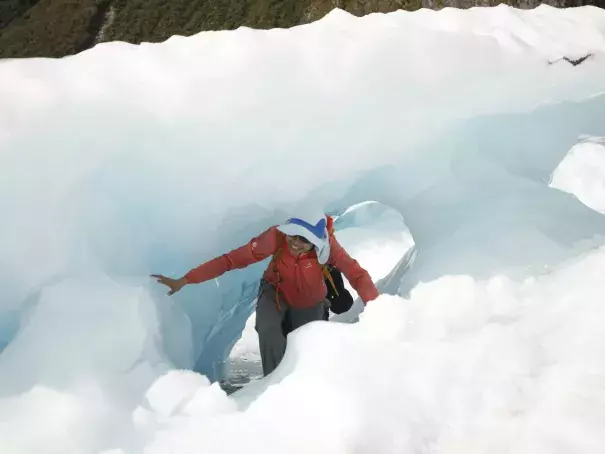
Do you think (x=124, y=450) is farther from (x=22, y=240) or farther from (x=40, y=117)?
(x=40, y=117)

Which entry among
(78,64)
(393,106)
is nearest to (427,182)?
(393,106)

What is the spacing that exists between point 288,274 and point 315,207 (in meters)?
0.43

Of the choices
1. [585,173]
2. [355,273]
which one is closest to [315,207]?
[355,273]

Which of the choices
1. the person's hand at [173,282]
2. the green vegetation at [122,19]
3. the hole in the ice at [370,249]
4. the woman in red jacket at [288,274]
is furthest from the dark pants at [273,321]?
the green vegetation at [122,19]

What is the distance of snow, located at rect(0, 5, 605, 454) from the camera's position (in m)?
1.96

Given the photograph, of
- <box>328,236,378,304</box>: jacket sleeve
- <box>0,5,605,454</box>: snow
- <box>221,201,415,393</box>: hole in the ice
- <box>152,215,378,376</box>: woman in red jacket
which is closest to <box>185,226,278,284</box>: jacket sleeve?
<box>152,215,378,376</box>: woman in red jacket

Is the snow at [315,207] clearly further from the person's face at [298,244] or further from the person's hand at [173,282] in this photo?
the person's face at [298,244]

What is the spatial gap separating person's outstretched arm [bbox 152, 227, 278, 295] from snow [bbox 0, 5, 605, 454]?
0.11 m

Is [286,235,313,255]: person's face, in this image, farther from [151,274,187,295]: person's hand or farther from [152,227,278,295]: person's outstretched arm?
[151,274,187,295]: person's hand

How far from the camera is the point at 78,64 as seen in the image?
3158mm

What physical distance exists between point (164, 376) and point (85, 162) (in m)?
1.20

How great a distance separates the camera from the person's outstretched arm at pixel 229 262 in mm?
2840

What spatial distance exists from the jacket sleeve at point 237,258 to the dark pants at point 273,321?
0.28m

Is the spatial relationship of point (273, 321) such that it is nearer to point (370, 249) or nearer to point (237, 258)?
point (237, 258)
